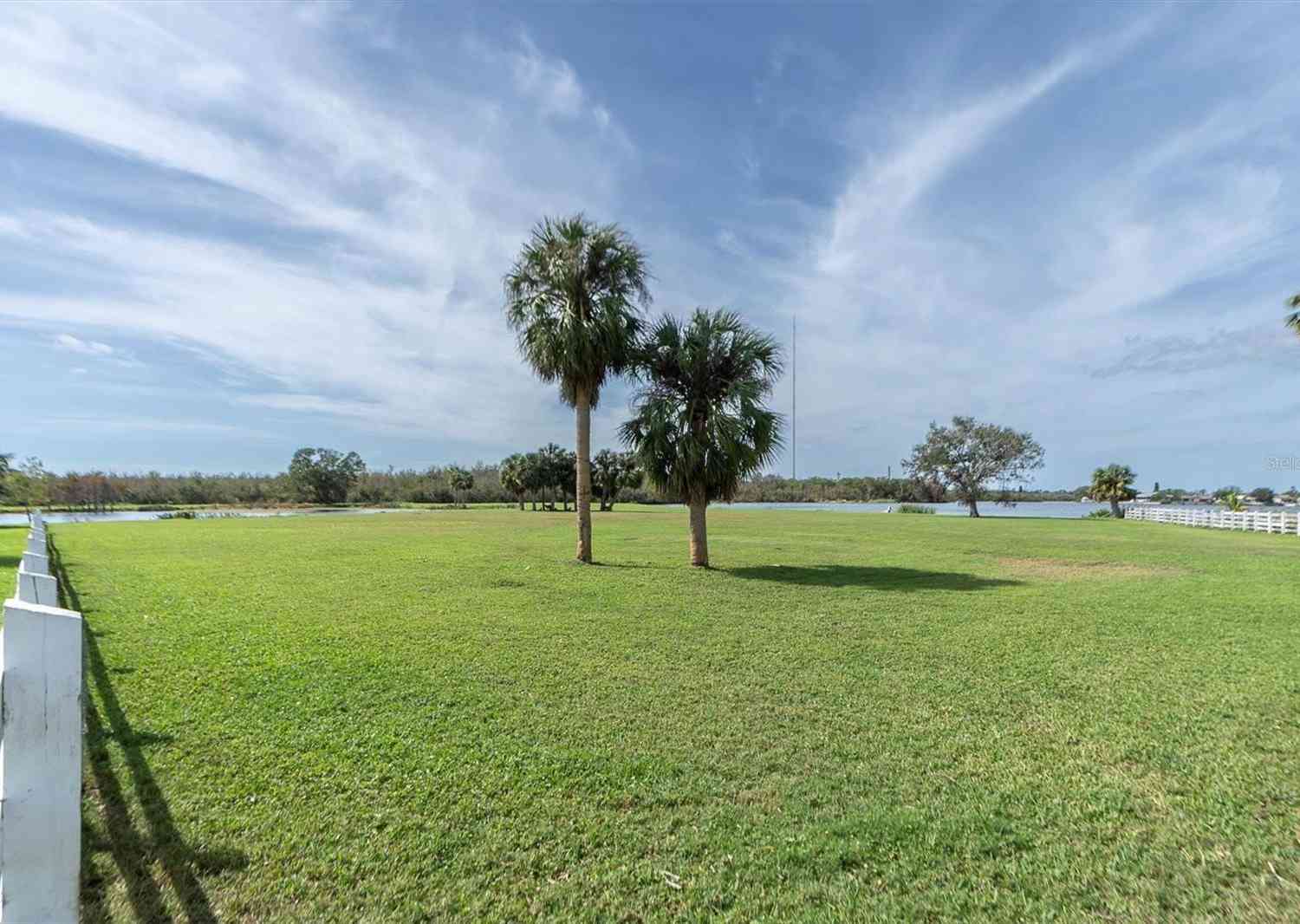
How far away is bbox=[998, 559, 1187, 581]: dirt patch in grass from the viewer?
1350 centimetres

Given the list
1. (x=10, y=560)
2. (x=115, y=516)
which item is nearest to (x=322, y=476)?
(x=115, y=516)

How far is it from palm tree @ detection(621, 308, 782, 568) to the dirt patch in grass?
22.2ft

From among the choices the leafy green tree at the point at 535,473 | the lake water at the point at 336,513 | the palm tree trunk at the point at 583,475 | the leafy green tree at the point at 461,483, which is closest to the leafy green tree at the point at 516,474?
the leafy green tree at the point at 535,473

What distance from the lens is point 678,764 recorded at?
3984 millimetres

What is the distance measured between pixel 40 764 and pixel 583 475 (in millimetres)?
13762

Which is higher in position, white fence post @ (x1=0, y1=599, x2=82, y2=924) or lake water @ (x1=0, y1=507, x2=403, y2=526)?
white fence post @ (x1=0, y1=599, x2=82, y2=924)

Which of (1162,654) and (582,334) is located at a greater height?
(582,334)

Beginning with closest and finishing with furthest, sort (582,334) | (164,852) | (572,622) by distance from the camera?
(164,852) → (572,622) → (582,334)

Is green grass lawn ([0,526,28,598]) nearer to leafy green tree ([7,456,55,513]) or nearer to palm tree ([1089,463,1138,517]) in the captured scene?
leafy green tree ([7,456,55,513])

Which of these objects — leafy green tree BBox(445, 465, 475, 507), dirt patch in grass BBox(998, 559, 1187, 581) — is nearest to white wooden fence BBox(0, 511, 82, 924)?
dirt patch in grass BBox(998, 559, 1187, 581)

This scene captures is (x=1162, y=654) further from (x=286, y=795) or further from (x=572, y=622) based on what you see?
(x=286, y=795)

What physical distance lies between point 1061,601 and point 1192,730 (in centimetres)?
635

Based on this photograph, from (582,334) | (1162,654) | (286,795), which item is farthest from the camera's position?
(582,334)

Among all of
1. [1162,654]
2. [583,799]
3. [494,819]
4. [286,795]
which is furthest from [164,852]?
[1162,654]
